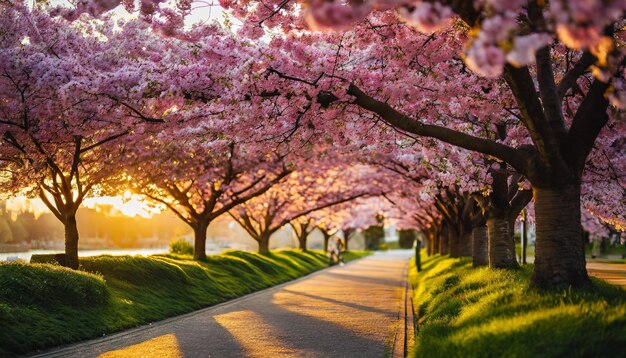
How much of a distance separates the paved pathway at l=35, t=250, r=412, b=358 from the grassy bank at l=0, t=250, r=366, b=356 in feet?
2.01

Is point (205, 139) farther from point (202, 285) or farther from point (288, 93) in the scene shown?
point (202, 285)

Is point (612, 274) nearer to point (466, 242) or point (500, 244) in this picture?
point (466, 242)

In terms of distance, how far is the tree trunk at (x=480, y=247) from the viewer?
19391mm

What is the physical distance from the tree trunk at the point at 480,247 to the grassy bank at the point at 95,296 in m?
8.71

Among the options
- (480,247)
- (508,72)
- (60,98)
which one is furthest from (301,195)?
(508,72)

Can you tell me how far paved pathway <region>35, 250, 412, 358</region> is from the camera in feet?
32.6

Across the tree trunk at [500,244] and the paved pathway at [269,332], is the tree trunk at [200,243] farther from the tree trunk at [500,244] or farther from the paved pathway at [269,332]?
the tree trunk at [500,244]

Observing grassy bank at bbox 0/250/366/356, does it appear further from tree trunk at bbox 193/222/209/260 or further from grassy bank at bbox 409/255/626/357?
grassy bank at bbox 409/255/626/357

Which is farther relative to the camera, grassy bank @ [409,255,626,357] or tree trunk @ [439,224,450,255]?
tree trunk @ [439,224,450,255]

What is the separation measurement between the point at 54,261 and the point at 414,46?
1139 cm

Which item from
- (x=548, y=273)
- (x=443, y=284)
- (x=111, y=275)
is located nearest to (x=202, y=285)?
(x=111, y=275)

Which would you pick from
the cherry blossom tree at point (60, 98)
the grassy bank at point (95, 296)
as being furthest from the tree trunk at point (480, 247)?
the cherry blossom tree at point (60, 98)

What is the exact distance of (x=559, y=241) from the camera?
883cm

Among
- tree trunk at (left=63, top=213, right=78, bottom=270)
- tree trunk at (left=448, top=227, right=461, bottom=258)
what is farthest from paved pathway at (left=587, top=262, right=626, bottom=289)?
tree trunk at (left=63, top=213, right=78, bottom=270)
